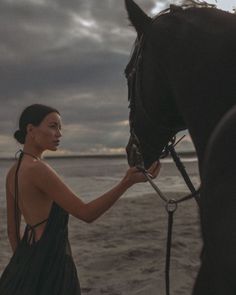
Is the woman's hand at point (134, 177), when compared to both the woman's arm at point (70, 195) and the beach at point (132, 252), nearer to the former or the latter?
the woman's arm at point (70, 195)

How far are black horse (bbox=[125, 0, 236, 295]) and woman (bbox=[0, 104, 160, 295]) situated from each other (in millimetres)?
492

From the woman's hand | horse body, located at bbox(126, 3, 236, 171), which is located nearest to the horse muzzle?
the woman's hand

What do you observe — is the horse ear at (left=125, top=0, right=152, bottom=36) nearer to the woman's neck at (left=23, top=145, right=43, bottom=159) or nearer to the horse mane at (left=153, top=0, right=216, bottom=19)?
the horse mane at (left=153, top=0, right=216, bottom=19)

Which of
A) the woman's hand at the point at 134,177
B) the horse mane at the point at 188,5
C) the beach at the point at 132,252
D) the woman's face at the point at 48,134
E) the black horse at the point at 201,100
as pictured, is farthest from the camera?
the beach at the point at 132,252

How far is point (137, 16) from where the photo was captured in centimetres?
273

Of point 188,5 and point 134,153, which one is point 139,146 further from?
point 188,5

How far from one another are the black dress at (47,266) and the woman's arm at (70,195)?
0.57 ft

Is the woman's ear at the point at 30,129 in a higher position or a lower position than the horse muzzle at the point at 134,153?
higher

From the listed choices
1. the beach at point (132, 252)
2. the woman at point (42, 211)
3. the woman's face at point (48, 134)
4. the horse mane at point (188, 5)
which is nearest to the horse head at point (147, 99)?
the horse mane at point (188, 5)

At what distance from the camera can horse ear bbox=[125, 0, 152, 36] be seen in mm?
2730

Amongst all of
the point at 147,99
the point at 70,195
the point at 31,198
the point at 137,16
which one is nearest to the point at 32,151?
the point at 31,198

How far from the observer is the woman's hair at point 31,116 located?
10.9ft

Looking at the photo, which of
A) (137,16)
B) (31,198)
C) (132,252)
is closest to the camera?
(137,16)

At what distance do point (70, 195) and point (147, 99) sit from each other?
0.75 m
